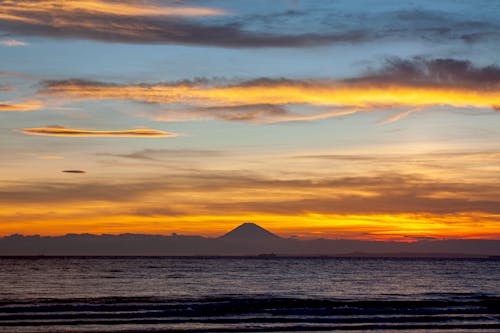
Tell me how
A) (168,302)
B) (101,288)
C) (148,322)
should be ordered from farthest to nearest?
(101,288), (168,302), (148,322)

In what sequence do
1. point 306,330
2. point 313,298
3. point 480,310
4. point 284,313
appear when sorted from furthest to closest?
point 313,298, point 480,310, point 284,313, point 306,330

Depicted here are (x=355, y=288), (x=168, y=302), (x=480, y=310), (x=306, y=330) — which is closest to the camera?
(x=306, y=330)

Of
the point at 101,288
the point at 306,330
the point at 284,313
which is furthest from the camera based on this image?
the point at 101,288

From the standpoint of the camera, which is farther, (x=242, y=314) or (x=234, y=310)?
(x=234, y=310)

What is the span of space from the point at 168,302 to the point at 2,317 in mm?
15499

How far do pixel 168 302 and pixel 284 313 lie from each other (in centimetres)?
1206

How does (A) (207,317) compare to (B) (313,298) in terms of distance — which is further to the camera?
(B) (313,298)

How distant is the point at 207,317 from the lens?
44656 millimetres

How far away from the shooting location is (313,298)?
207 feet

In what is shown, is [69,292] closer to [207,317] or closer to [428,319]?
[207,317]

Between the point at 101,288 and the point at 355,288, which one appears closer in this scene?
the point at 101,288

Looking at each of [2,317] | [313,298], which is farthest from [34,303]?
[313,298]

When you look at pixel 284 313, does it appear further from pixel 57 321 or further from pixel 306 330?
pixel 57 321

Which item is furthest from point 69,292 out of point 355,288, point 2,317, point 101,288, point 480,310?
point 480,310
